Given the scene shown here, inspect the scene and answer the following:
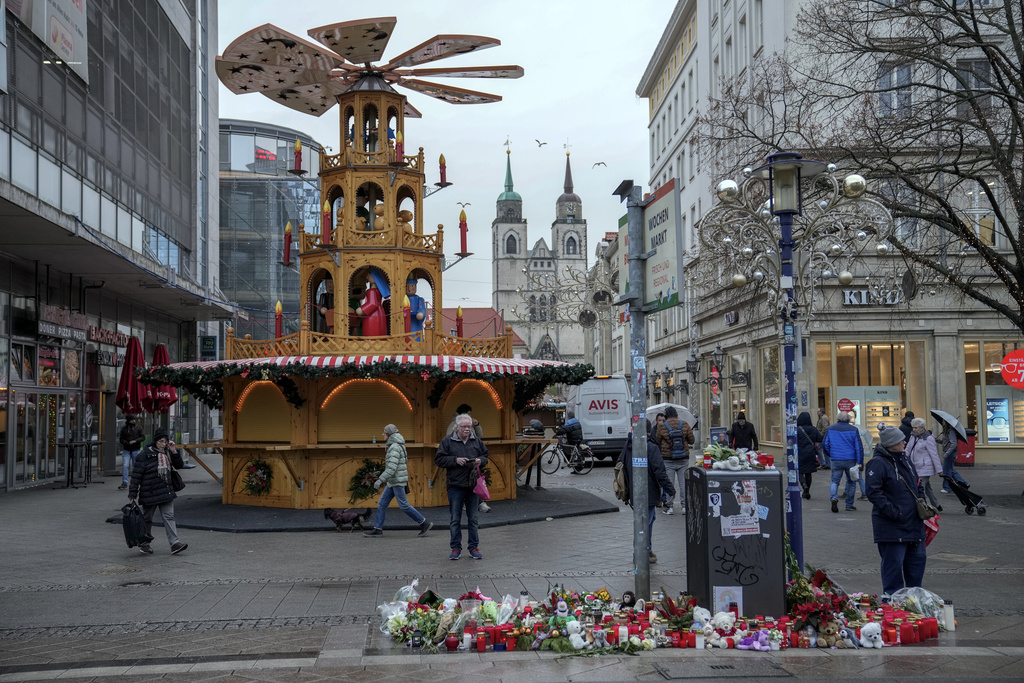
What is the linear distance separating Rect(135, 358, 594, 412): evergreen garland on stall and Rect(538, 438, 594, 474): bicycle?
9.08m

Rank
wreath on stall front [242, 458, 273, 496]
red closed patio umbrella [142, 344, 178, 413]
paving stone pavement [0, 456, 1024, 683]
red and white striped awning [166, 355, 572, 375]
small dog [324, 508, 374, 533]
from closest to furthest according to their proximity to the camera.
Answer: paving stone pavement [0, 456, 1024, 683] → small dog [324, 508, 374, 533] → red and white striped awning [166, 355, 572, 375] → wreath on stall front [242, 458, 273, 496] → red closed patio umbrella [142, 344, 178, 413]

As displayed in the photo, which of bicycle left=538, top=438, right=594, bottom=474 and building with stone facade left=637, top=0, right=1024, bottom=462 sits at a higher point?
building with stone facade left=637, top=0, right=1024, bottom=462

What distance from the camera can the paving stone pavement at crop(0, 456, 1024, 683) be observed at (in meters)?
6.86

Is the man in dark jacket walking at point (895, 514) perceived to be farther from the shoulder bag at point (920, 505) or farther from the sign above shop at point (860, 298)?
the sign above shop at point (860, 298)

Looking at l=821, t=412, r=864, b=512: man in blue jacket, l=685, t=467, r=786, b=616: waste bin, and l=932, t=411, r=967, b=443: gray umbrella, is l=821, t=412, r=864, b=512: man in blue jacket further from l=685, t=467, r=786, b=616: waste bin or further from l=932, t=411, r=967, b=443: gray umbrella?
l=685, t=467, r=786, b=616: waste bin

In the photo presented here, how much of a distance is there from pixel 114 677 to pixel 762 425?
31600 mm

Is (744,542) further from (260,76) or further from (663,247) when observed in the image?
(260,76)

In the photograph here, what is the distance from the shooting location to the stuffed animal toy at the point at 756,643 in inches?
290

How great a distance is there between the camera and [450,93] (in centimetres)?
1917

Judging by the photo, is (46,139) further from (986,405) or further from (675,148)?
(675,148)

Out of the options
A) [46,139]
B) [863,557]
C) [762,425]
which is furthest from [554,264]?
[863,557]

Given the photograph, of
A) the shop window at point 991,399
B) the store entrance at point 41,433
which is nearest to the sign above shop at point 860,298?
the shop window at point 991,399

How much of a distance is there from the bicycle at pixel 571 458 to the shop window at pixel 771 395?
29.8ft

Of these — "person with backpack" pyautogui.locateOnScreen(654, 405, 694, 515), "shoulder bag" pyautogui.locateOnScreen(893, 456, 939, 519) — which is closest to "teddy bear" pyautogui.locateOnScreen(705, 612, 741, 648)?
"shoulder bag" pyautogui.locateOnScreen(893, 456, 939, 519)
